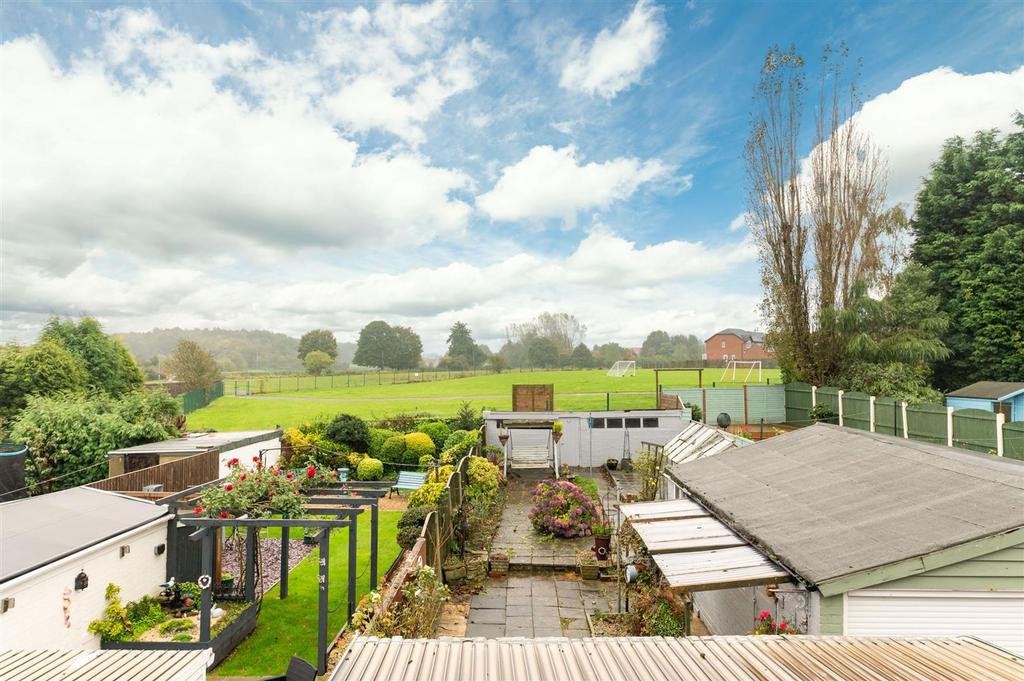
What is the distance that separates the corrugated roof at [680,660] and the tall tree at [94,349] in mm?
36254

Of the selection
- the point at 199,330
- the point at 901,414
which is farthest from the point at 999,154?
the point at 199,330

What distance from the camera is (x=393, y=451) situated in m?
23.0

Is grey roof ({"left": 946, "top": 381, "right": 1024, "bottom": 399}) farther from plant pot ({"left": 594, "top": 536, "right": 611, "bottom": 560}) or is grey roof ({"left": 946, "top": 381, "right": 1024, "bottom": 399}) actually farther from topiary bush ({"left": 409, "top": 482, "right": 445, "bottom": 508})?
topiary bush ({"left": 409, "top": 482, "right": 445, "bottom": 508})

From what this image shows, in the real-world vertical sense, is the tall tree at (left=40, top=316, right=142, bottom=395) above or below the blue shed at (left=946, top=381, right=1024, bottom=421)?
above

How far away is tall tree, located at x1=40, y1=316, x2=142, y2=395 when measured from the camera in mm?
31578

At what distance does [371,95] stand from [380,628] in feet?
47.0

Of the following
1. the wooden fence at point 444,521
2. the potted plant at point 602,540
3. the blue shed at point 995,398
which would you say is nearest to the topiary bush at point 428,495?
the wooden fence at point 444,521

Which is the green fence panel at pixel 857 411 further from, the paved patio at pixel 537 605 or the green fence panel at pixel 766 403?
the paved patio at pixel 537 605

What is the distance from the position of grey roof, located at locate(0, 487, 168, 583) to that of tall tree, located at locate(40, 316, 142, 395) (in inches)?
1040

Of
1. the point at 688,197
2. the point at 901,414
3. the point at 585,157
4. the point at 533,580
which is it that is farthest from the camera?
the point at 688,197

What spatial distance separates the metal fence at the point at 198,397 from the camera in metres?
39.1

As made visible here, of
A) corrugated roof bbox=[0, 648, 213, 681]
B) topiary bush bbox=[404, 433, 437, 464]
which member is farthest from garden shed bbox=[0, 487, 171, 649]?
topiary bush bbox=[404, 433, 437, 464]

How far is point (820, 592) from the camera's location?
4.85m

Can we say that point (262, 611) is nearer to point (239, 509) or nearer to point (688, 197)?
Result: point (239, 509)
